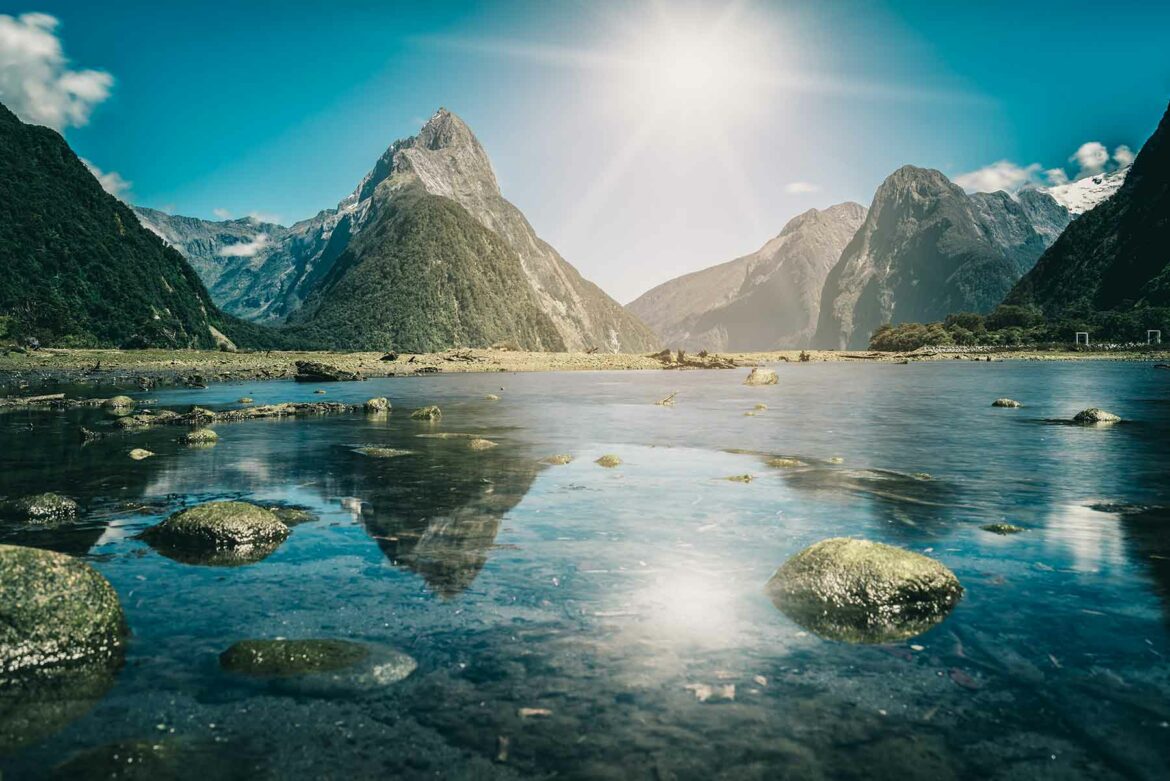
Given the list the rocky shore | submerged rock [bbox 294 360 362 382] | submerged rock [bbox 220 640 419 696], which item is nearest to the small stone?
submerged rock [bbox 220 640 419 696]

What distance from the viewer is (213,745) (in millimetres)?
6805

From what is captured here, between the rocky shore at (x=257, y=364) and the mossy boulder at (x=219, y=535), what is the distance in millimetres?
51130

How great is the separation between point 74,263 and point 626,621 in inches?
7414

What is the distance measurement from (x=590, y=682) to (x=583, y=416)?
3554 cm

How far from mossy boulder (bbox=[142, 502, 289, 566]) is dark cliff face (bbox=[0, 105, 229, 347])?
129 metres

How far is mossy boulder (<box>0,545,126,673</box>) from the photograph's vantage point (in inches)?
333

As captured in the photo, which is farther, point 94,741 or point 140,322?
point 140,322

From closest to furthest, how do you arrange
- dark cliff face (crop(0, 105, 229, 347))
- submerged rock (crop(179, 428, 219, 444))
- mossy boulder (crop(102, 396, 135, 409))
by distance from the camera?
1. submerged rock (crop(179, 428, 219, 444))
2. mossy boulder (crop(102, 396, 135, 409))
3. dark cliff face (crop(0, 105, 229, 347))

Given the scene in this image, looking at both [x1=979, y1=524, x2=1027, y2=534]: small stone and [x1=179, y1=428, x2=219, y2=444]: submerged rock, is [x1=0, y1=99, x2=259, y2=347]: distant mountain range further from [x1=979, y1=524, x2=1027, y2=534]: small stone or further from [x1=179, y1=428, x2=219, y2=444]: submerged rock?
[x1=979, y1=524, x2=1027, y2=534]: small stone

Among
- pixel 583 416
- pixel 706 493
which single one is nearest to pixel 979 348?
pixel 583 416

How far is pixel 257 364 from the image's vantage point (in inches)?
4208

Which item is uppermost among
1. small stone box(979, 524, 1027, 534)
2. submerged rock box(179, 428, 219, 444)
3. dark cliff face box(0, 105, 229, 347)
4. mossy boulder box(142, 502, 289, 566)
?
dark cliff face box(0, 105, 229, 347)

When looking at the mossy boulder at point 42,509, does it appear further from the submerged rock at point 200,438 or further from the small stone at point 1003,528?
the small stone at point 1003,528

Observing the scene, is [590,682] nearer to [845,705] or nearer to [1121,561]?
[845,705]
